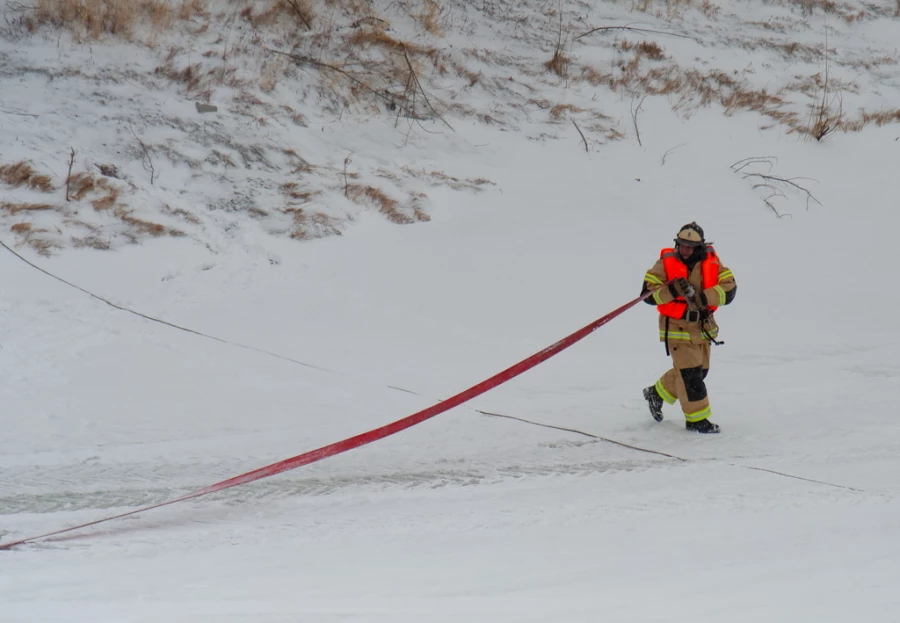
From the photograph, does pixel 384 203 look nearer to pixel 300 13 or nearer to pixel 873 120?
pixel 300 13

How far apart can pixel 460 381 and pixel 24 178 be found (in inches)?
208

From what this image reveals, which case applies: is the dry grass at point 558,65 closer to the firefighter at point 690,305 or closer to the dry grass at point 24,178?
the firefighter at point 690,305

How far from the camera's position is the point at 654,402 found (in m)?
5.68

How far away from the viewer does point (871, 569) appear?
3287mm

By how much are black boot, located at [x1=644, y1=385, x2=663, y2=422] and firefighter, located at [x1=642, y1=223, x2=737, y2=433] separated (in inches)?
3.6

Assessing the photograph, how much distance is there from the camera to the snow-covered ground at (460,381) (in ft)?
11.1

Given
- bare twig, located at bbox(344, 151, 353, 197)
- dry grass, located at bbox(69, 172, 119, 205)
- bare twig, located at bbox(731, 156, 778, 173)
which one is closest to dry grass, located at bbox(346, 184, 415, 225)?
bare twig, located at bbox(344, 151, 353, 197)

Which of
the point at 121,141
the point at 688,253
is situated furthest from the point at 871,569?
the point at 121,141

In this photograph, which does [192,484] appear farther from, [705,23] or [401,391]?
[705,23]

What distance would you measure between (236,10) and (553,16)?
554cm

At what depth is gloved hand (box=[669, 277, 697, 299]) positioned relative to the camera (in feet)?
16.7

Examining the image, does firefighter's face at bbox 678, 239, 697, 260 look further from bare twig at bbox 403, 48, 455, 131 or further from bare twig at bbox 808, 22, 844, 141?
bare twig at bbox 808, 22, 844, 141

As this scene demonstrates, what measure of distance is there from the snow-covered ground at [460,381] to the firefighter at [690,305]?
1.06ft

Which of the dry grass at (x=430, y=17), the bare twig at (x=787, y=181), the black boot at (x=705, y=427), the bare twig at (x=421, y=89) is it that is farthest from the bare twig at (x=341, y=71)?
the black boot at (x=705, y=427)
